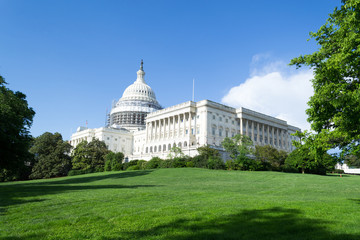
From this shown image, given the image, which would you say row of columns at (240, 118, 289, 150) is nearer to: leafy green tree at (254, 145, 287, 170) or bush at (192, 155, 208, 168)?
leafy green tree at (254, 145, 287, 170)

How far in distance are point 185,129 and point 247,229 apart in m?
79.5

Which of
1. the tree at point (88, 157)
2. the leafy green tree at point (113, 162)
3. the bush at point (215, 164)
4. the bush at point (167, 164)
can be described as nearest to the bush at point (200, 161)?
the bush at point (215, 164)

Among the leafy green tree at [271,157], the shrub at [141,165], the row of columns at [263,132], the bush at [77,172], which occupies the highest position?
the row of columns at [263,132]

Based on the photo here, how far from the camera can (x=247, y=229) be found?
886 centimetres

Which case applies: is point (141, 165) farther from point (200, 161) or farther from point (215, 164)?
point (215, 164)

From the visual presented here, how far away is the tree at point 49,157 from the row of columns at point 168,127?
29.4 metres

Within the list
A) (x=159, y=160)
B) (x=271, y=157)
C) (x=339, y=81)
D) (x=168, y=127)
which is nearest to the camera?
(x=339, y=81)

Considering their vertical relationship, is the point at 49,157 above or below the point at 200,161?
above

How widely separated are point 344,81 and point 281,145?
316 feet

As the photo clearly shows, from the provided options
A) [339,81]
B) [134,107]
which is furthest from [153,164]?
[134,107]

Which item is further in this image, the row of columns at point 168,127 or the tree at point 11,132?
the row of columns at point 168,127

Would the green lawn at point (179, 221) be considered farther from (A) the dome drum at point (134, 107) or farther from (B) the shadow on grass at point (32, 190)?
(A) the dome drum at point (134, 107)

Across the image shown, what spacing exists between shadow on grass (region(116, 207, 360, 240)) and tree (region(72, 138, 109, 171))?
68768 millimetres

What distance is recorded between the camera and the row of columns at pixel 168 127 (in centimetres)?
8864
